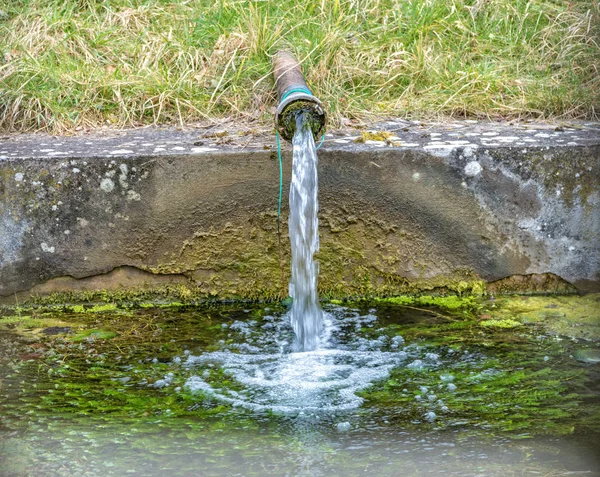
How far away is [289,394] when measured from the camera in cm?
277

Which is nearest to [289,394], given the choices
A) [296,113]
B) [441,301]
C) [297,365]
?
[297,365]

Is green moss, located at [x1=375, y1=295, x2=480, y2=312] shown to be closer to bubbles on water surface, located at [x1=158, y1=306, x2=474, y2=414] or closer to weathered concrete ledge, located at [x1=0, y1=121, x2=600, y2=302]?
weathered concrete ledge, located at [x1=0, y1=121, x2=600, y2=302]

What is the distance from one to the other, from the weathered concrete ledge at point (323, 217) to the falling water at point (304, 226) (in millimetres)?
90

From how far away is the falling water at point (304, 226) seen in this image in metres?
3.50

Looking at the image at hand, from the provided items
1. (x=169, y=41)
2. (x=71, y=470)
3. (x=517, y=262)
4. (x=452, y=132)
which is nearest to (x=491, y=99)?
(x=452, y=132)

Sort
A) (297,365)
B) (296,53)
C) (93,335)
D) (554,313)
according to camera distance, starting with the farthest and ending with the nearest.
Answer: (296,53) → (554,313) → (93,335) → (297,365)

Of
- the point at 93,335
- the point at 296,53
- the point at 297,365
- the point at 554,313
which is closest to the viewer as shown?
the point at 297,365

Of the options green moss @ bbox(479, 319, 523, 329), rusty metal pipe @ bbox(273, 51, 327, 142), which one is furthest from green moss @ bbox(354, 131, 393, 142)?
green moss @ bbox(479, 319, 523, 329)

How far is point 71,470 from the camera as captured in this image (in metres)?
2.28

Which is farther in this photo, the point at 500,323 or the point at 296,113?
the point at 296,113

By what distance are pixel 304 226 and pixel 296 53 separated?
1325 mm

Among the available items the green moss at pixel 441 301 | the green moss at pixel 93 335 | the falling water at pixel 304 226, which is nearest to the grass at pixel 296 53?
the falling water at pixel 304 226

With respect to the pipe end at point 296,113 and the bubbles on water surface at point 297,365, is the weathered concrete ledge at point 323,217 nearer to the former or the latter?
the pipe end at point 296,113

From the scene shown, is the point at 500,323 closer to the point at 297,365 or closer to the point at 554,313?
the point at 554,313
